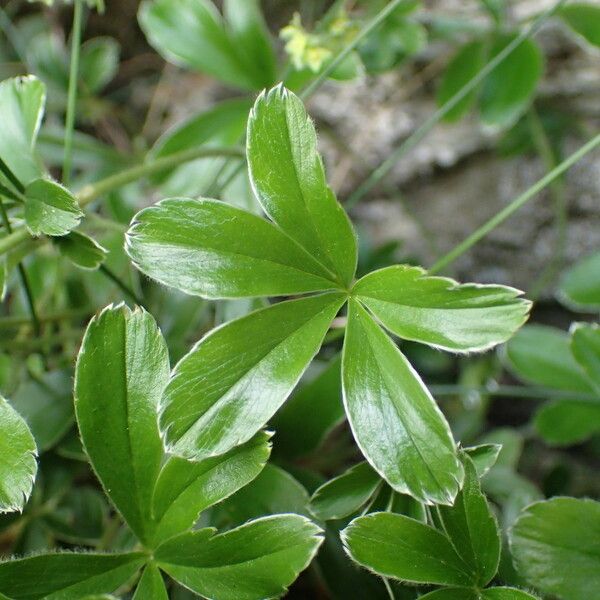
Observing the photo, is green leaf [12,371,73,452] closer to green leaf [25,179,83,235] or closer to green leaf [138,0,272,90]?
green leaf [25,179,83,235]

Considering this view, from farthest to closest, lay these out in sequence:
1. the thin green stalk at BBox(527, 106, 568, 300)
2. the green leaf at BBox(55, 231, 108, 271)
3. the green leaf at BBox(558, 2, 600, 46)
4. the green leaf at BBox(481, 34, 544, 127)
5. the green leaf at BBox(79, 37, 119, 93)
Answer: the green leaf at BBox(79, 37, 119, 93)
the thin green stalk at BBox(527, 106, 568, 300)
the green leaf at BBox(481, 34, 544, 127)
the green leaf at BBox(558, 2, 600, 46)
the green leaf at BBox(55, 231, 108, 271)

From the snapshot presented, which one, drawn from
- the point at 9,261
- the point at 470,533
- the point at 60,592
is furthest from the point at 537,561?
the point at 9,261

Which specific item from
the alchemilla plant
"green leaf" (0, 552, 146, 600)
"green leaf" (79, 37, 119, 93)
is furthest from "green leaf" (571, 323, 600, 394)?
"green leaf" (79, 37, 119, 93)

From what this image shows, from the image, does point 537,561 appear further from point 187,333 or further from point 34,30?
point 34,30

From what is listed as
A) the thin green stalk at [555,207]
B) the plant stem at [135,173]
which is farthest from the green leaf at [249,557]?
the thin green stalk at [555,207]

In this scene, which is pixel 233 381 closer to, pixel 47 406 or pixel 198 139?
pixel 47 406

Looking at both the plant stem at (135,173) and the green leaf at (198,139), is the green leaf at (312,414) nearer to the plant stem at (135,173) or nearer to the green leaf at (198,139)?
the plant stem at (135,173)
